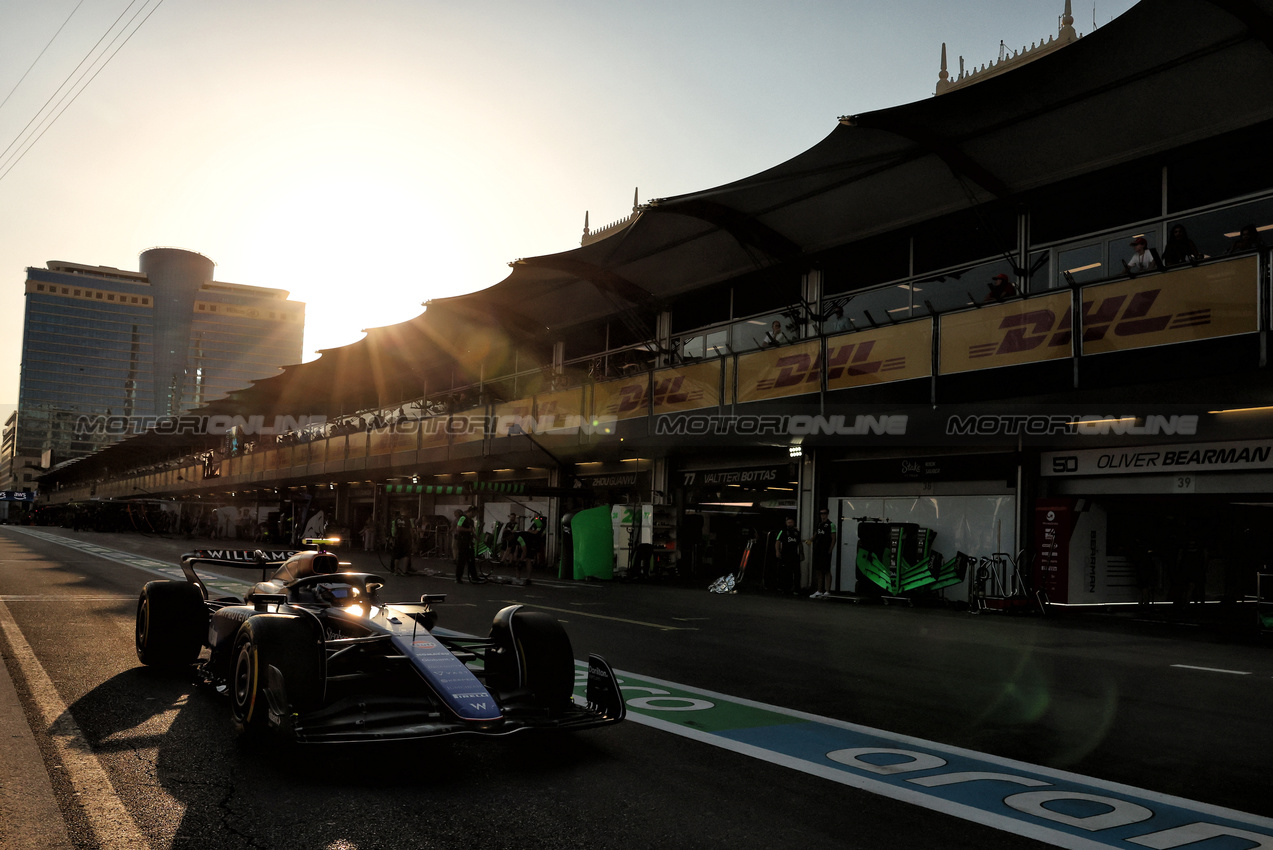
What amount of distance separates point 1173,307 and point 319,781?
12.7 meters

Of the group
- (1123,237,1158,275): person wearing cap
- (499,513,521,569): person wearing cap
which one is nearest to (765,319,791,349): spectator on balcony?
(1123,237,1158,275): person wearing cap

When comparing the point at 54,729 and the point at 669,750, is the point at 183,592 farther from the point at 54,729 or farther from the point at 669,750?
the point at 669,750

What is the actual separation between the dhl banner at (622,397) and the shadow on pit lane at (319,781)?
658 inches

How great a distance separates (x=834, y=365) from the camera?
1772 cm

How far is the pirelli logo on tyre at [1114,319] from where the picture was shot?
1216 centimetres

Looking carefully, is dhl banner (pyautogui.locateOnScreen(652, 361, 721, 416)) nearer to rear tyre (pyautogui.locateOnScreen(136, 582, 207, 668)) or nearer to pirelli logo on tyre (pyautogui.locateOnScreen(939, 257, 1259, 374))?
pirelli logo on tyre (pyautogui.locateOnScreen(939, 257, 1259, 374))

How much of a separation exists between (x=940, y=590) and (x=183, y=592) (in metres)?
14.1

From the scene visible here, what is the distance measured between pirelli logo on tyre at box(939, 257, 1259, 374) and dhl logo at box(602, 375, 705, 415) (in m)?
6.60

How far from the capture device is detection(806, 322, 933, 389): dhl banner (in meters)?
16.2

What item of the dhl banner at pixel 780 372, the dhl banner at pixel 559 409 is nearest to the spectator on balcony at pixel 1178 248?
the dhl banner at pixel 780 372

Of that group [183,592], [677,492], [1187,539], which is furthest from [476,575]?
[1187,539]

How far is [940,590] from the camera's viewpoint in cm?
1777

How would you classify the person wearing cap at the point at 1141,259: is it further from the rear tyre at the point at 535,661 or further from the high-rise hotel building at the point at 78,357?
the high-rise hotel building at the point at 78,357

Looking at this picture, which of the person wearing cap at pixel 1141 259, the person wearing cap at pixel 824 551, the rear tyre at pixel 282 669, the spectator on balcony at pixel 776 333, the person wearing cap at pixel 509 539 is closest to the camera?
the rear tyre at pixel 282 669
